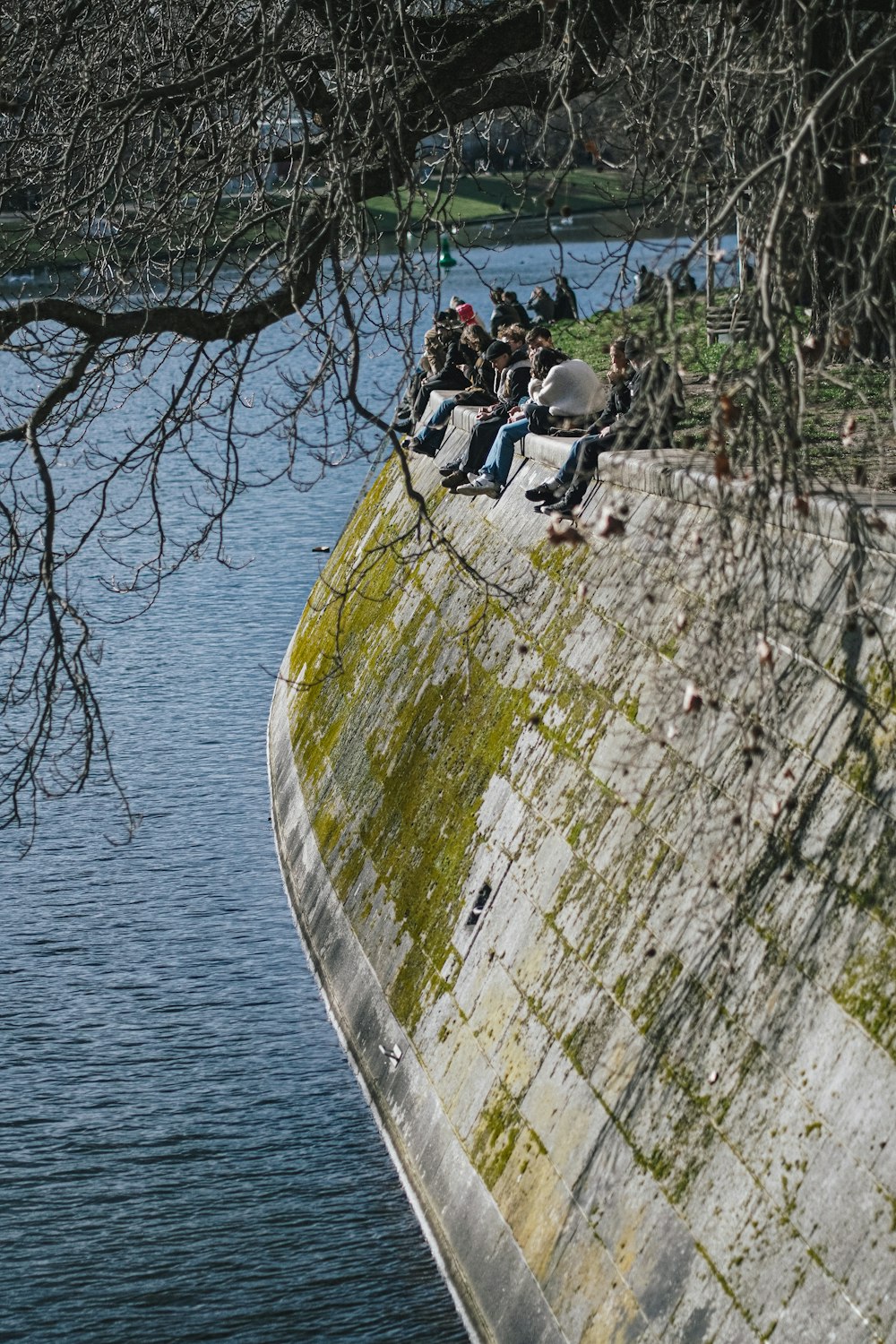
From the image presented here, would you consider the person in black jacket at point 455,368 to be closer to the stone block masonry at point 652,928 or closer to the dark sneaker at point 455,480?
the dark sneaker at point 455,480

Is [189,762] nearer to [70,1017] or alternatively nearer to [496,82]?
[70,1017]

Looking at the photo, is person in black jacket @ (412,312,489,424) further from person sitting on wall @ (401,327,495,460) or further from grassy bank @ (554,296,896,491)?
grassy bank @ (554,296,896,491)

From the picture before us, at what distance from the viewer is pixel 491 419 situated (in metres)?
17.7

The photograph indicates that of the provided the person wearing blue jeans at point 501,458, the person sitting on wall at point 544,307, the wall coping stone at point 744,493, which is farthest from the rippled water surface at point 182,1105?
the person sitting on wall at point 544,307

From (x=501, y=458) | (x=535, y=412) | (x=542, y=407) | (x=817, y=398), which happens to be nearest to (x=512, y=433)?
(x=501, y=458)

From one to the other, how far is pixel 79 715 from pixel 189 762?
5.10ft

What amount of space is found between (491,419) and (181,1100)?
7188mm

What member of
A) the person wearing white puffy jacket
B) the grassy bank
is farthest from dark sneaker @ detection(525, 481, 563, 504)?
the person wearing white puffy jacket

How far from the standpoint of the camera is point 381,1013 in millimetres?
14219

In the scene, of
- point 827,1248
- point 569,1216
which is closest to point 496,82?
point 569,1216

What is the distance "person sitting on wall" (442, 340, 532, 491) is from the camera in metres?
17.6

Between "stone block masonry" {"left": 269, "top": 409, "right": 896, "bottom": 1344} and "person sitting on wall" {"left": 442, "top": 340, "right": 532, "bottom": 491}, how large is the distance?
5.96 feet

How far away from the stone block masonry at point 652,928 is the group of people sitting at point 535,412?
46 centimetres

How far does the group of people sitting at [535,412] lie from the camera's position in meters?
13.8
